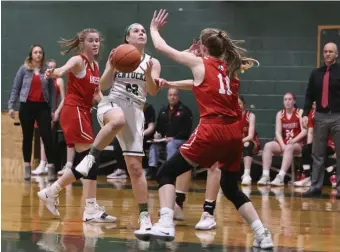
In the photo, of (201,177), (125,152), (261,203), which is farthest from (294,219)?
(201,177)

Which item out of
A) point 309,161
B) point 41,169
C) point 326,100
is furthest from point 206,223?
point 41,169

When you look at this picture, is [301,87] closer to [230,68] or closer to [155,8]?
[155,8]

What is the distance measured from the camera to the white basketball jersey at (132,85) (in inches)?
231

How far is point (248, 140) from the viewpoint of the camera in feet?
34.8

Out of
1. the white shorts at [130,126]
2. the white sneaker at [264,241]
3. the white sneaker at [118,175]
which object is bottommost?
the white sneaker at [264,241]

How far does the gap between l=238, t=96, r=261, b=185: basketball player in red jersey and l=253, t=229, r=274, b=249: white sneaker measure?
526cm

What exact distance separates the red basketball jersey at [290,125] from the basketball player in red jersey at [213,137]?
543 cm

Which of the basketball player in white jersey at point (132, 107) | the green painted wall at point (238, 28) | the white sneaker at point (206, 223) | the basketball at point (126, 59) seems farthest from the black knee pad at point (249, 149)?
the basketball at point (126, 59)

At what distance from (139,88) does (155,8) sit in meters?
5.85

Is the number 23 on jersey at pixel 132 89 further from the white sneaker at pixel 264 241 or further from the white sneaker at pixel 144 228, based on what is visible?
the white sneaker at pixel 264 241

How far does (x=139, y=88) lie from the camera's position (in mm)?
5891

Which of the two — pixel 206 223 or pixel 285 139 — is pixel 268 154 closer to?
pixel 285 139

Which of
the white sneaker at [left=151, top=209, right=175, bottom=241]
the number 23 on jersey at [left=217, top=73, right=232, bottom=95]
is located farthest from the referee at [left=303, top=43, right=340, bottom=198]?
the white sneaker at [left=151, top=209, right=175, bottom=241]

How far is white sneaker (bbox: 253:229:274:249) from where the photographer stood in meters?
4.96
